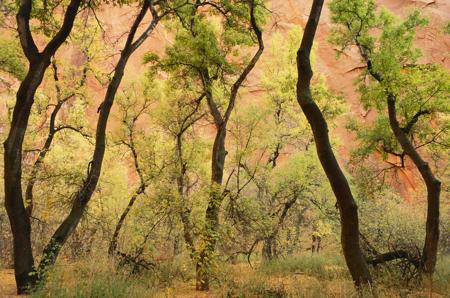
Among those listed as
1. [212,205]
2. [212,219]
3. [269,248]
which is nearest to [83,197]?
[212,205]

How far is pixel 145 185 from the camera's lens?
15133 millimetres

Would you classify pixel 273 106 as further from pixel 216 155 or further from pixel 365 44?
pixel 216 155

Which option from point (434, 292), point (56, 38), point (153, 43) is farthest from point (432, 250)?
point (153, 43)

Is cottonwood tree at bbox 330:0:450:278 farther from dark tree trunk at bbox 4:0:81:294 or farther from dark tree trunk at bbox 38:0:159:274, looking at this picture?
dark tree trunk at bbox 4:0:81:294

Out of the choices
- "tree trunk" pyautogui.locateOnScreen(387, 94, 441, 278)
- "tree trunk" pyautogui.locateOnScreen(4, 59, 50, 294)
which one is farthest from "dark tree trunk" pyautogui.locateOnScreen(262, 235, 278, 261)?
"tree trunk" pyautogui.locateOnScreen(4, 59, 50, 294)

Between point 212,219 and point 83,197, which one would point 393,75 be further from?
point 83,197

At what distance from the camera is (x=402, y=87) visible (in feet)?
40.2

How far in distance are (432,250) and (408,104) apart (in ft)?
14.2

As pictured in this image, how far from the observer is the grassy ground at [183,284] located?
25.3 feet

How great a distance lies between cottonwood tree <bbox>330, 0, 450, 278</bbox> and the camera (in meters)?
11.6

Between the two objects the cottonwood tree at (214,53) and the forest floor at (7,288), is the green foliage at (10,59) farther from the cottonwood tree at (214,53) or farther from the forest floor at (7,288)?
the forest floor at (7,288)

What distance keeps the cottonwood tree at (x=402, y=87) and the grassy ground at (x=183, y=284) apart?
233 cm

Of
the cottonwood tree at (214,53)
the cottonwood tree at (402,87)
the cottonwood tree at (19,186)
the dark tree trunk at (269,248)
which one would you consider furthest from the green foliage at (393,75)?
the cottonwood tree at (19,186)

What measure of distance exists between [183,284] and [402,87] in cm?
833
